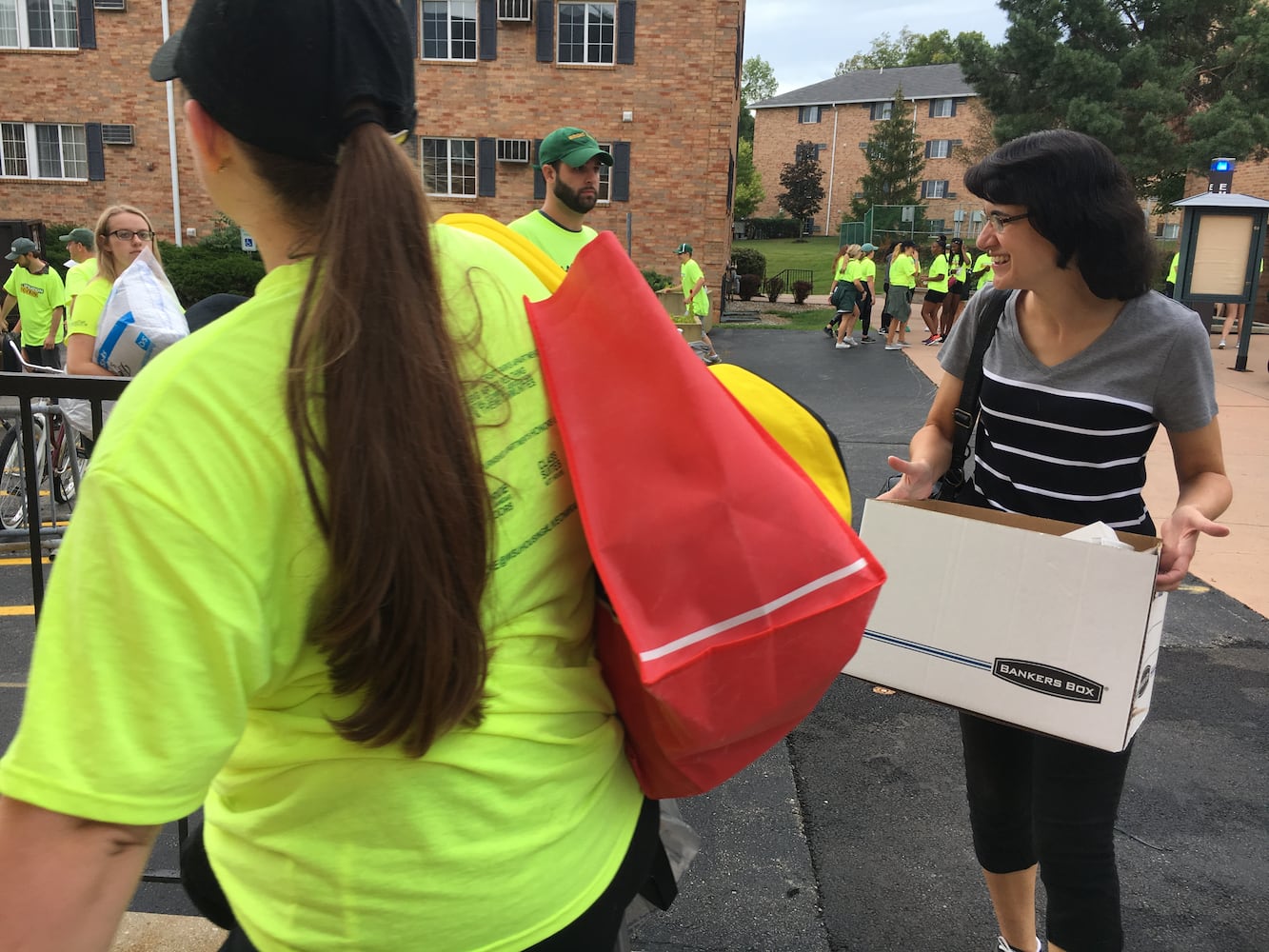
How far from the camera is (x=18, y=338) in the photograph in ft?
45.3

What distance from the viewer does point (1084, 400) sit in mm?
2197

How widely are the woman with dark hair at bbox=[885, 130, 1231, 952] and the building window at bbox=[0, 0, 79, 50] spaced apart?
28703 mm

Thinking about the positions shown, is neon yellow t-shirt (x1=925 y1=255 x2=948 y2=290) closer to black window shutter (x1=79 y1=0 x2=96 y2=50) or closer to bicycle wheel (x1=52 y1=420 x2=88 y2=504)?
bicycle wheel (x1=52 y1=420 x2=88 y2=504)

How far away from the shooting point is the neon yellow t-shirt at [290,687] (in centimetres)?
80

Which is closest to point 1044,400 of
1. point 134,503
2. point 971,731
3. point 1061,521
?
point 1061,521

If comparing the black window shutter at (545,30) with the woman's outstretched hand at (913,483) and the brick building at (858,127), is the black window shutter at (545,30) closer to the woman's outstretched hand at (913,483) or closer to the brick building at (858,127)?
the woman's outstretched hand at (913,483)

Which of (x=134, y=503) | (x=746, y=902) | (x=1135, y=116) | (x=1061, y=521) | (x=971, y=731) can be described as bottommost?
(x=746, y=902)

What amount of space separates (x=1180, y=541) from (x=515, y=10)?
25.0 metres

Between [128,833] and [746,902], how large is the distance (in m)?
2.57

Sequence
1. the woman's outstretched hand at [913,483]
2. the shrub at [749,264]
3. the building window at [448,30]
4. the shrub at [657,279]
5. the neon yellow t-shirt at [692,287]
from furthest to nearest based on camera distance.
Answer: the shrub at [749,264] → the building window at [448,30] → the shrub at [657,279] → the neon yellow t-shirt at [692,287] → the woman's outstretched hand at [913,483]

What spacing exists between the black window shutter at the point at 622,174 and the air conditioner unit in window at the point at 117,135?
12039 millimetres

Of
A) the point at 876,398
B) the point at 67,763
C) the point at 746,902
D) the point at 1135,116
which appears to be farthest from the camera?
the point at 1135,116

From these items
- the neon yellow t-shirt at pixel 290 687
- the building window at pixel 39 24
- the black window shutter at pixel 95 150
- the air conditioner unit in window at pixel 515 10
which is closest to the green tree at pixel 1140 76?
the air conditioner unit in window at pixel 515 10

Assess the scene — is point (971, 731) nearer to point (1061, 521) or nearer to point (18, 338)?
point (1061, 521)
